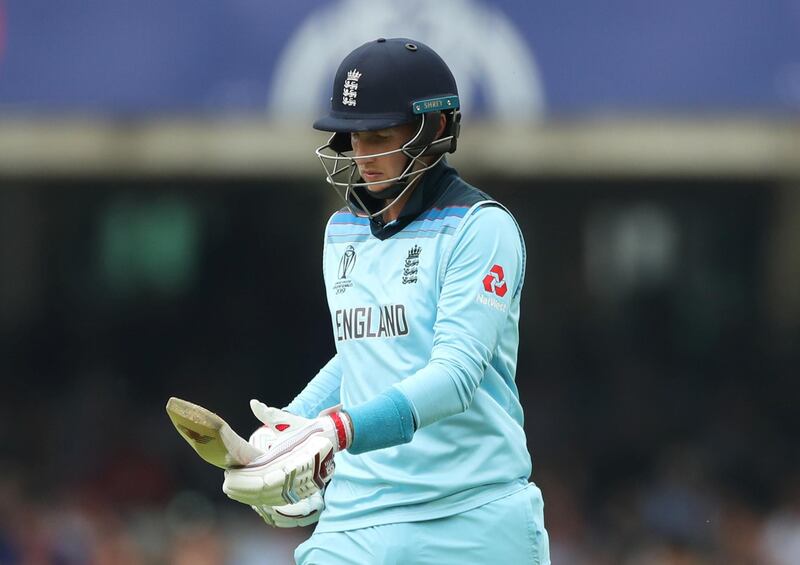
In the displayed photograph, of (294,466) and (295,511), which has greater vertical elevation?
(294,466)

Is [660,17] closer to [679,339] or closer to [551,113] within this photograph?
[551,113]

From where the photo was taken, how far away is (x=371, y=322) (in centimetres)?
312

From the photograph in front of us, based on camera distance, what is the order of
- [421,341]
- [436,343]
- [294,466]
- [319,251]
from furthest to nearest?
[319,251] → [421,341] → [436,343] → [294,466]

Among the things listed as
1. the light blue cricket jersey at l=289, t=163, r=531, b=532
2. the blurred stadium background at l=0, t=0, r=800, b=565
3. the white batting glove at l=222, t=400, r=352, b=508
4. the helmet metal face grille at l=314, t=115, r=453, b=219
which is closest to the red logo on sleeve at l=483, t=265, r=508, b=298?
the light blue cricket jersey at l=289, t=163, r=531, b=532

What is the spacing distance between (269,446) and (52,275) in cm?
979

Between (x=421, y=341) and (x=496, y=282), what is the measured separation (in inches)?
8.1

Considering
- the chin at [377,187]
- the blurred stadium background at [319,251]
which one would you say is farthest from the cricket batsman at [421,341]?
the blurred stadium background at [319,251]

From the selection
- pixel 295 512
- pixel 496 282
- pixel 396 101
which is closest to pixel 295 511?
pixel 295 512

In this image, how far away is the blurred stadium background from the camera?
7543mm

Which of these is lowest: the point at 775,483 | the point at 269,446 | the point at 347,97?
the point at 775,483

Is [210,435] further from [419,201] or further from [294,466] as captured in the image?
[419,201]

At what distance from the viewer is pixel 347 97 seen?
317 cm

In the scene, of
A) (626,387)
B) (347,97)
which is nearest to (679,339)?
(626,387)

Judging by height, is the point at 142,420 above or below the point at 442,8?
below
